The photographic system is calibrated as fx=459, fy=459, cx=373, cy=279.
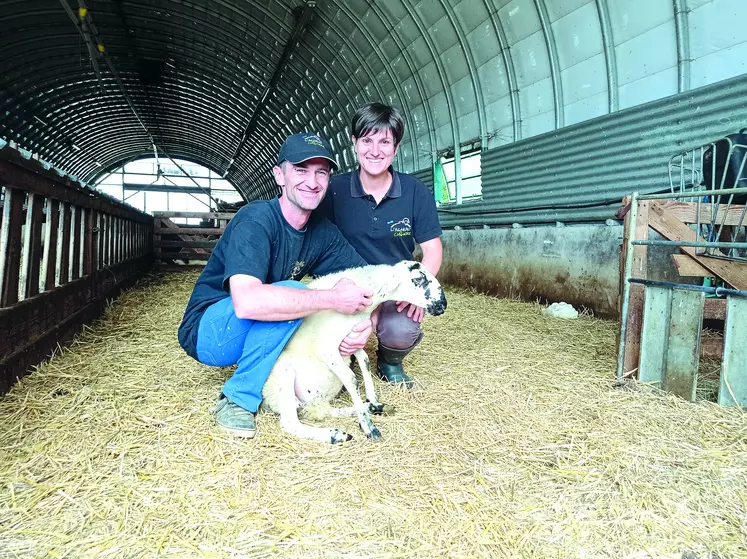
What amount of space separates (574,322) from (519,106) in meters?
3.90

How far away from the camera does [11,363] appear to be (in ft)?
9.38

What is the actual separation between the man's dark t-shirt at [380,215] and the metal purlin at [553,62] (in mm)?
4362

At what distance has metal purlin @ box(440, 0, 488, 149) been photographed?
25.9 feet

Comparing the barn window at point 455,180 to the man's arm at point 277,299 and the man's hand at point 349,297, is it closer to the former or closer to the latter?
the man's hand at point 349,297

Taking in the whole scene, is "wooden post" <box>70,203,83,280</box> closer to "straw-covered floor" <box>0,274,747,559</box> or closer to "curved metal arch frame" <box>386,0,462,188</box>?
"straw-covered floor" <box>0,274,747,559</box>

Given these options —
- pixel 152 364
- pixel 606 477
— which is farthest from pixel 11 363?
pixel 606 477

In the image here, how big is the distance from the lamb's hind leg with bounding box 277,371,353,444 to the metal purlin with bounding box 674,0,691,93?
17.0 feet

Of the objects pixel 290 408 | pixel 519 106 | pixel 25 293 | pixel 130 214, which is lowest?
pixel 290 408

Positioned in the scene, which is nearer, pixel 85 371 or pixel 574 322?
pixel 85 371

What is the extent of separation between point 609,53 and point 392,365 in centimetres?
503

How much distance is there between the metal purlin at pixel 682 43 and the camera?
475 cm

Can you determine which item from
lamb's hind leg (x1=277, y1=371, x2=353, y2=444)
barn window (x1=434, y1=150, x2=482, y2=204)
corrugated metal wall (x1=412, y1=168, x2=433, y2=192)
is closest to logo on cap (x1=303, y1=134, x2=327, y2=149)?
lamb's hind leg (x1=277, y1=371, x2=353, y2=444)

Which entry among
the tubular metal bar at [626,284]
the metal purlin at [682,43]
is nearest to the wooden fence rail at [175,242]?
the metal purlin at [682,43]

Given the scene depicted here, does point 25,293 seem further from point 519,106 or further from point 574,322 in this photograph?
point 519,106
